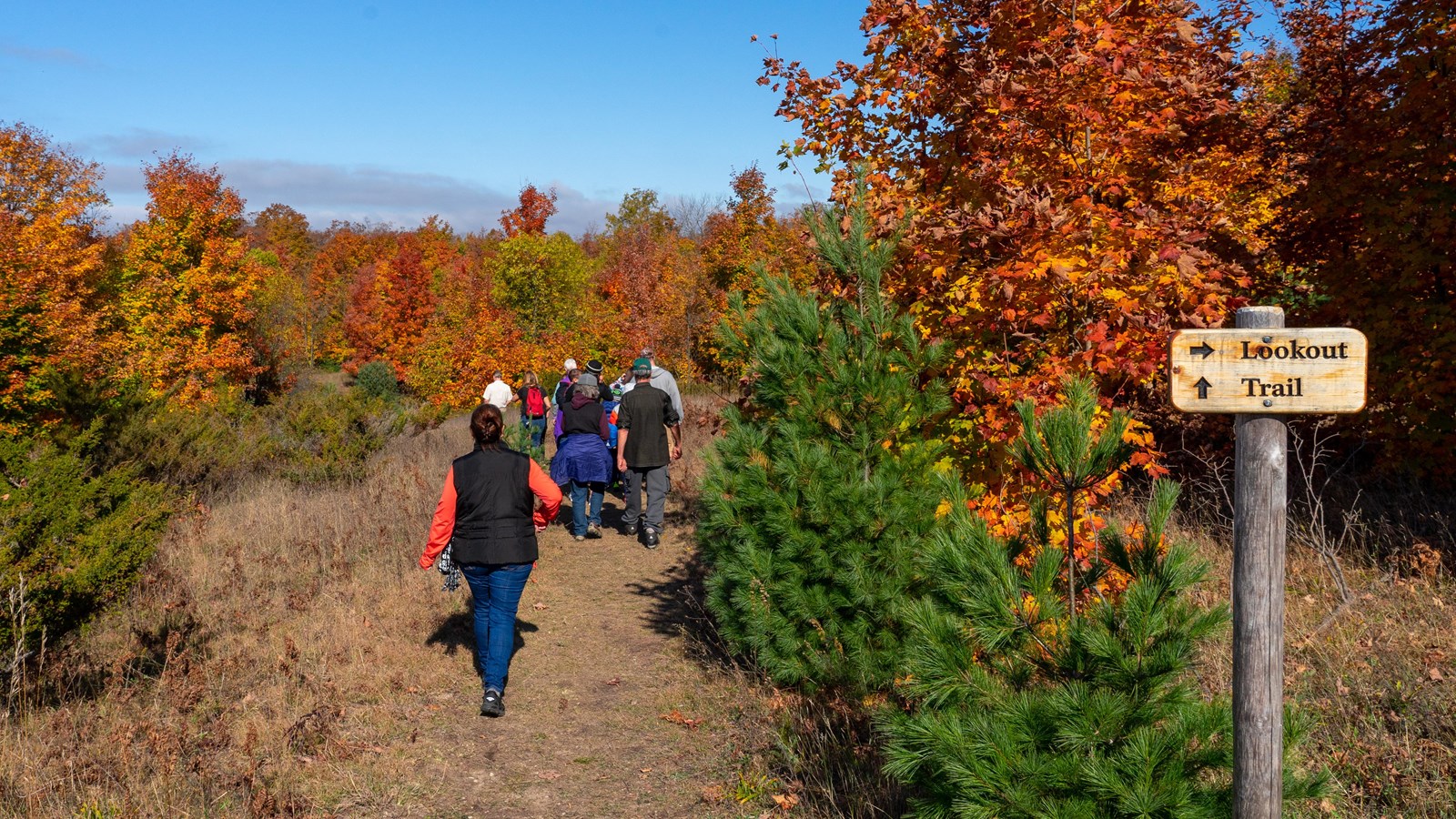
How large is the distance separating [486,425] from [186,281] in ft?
76.8

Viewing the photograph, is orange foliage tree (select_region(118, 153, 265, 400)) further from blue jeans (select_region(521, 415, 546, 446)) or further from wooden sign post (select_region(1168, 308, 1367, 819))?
wooden sign post (select_region(1168, 308, 1367, 819))

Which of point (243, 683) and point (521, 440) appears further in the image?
point (521, 440)

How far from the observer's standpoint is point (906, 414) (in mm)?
5258

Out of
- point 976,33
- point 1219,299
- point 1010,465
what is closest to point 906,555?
point 1010,465

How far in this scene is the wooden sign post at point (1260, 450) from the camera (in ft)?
8.04

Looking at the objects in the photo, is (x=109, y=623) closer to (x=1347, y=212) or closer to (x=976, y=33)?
(x=976, y=33)

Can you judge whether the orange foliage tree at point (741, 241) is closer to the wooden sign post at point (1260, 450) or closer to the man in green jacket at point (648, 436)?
the man in green jacket at point (648, 436)

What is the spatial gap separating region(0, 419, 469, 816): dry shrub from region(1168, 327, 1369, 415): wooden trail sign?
4.22 m

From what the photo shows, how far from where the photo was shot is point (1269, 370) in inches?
97.0

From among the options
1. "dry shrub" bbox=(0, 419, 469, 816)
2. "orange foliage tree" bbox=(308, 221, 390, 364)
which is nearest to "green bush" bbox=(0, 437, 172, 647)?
"dry shrub" bbox=(0, 419, 469, 816)

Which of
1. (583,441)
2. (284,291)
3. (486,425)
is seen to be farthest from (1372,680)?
(284,291)

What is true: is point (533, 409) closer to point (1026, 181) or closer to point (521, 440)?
point (521, 440)

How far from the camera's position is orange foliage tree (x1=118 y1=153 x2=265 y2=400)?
969 inches

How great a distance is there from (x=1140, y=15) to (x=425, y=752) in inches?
247
